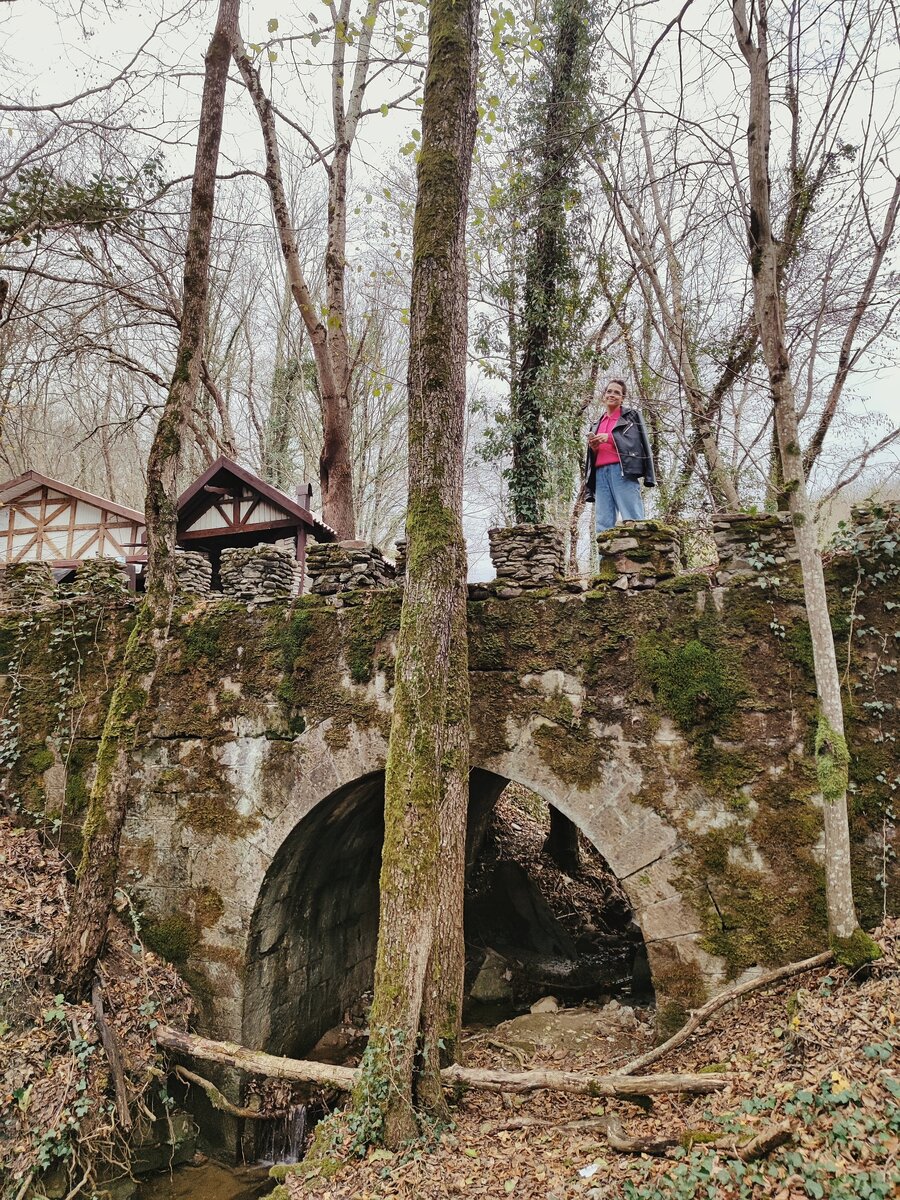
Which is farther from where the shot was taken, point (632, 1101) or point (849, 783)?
point (849, 783)

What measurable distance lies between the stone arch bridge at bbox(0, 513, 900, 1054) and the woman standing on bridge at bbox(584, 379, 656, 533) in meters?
1.30

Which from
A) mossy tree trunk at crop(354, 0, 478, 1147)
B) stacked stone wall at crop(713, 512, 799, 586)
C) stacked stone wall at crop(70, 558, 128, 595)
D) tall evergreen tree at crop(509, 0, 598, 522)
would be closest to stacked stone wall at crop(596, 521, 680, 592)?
stacked stone wall at crop(713, 512, 799, 586)

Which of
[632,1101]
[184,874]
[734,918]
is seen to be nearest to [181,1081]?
[184,874]

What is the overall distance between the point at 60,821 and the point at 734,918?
5.85 metres

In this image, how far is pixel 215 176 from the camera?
6.25 metres

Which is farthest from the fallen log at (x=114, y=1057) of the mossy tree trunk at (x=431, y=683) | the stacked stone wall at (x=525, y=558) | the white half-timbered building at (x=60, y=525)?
the white half-timbered building at (x=60, y=525)

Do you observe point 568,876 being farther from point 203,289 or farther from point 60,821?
point 203,289

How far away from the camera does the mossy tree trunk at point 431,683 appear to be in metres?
3.78

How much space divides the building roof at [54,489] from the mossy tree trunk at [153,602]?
7.90 meters

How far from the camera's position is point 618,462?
20.4 feet

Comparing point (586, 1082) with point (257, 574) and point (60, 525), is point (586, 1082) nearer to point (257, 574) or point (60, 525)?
point (257, 574)

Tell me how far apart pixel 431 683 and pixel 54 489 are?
1237 cm

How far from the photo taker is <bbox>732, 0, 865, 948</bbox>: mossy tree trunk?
13.3 ft

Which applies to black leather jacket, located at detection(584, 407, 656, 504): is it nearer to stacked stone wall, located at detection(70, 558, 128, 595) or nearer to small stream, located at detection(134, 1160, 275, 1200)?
stacked stone wall, located at detection(70, 558, 128, 595)
